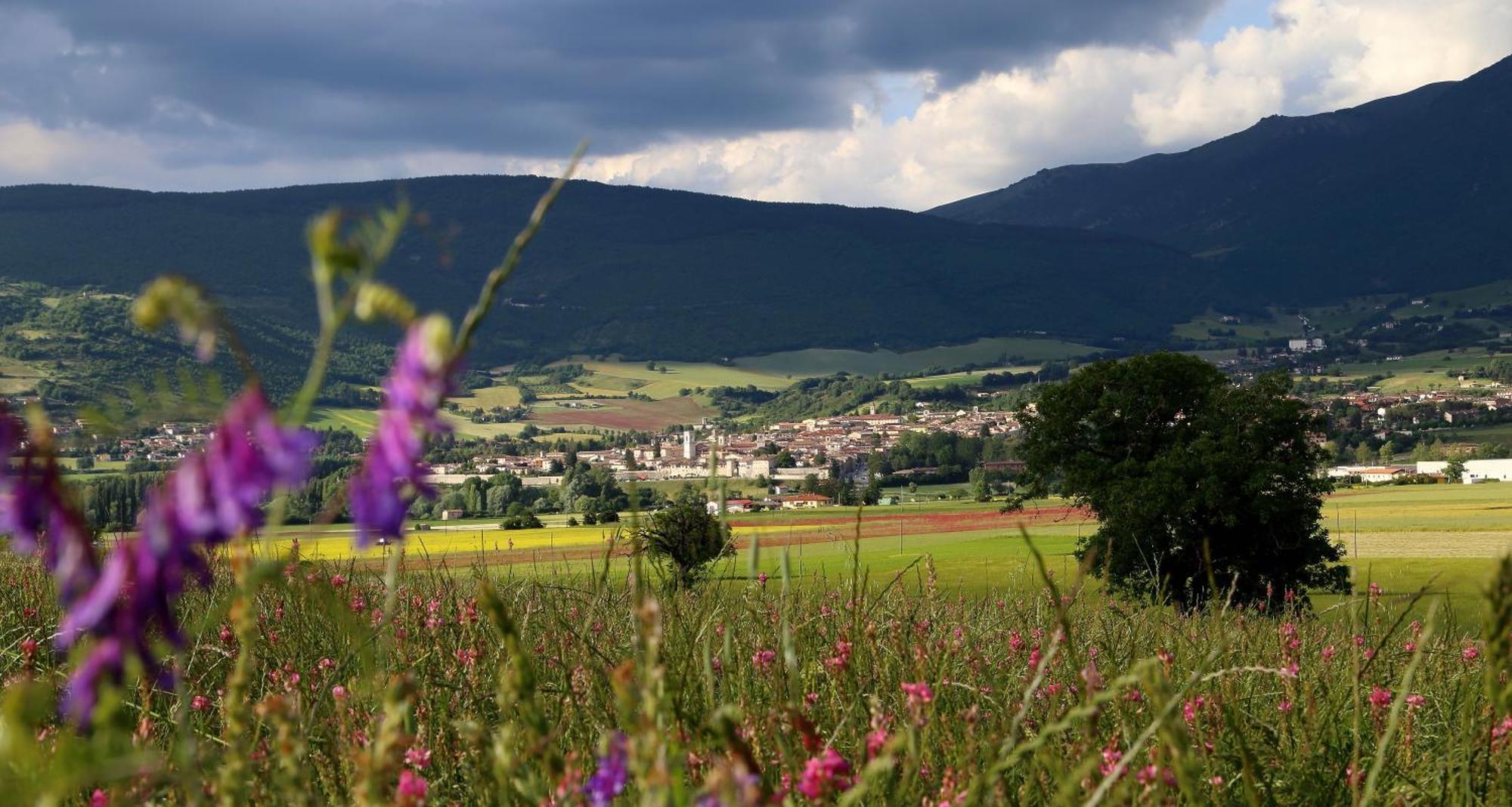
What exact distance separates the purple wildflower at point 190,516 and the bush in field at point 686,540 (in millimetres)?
1176

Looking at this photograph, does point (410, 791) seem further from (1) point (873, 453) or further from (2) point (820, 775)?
(1) point (873, 453)

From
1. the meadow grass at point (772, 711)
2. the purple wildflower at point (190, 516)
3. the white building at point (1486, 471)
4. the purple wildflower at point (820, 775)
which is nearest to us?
the purple wildflower at point (190, 516)

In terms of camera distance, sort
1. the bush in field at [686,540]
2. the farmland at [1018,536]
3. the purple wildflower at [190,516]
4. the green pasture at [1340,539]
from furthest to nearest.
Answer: the farmland at [1018,536] → the green pasture at [1340,539] → the bush in field at [686,540] → the purple wildflower at [190,516]

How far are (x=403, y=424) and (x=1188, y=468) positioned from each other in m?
41.4

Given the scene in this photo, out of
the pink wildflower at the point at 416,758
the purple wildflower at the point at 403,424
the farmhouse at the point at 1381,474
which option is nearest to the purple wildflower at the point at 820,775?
the purple wildflower at the point at 403,424

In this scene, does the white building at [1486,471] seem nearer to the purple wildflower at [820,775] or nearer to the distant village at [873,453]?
the distant village at [873,453]

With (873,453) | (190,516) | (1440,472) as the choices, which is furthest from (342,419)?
(190,516)

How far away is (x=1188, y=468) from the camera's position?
40281mm

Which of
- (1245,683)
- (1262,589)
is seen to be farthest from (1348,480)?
(1245,683)

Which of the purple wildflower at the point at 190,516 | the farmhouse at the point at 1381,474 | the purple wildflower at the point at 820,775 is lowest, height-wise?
the farmhouse at the point at 1381,474

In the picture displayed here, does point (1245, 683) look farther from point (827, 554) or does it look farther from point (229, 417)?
point (827, 554)

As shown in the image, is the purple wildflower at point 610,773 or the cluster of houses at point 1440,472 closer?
the purple wildflower at point 610,773

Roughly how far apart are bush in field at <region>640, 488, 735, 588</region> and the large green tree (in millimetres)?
21390

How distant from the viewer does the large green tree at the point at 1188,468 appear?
130 ft
